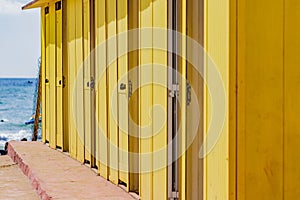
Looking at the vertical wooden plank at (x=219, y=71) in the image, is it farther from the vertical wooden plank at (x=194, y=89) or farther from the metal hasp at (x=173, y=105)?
the metal hasp at (x=173, y=105)

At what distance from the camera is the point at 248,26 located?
2779 mm

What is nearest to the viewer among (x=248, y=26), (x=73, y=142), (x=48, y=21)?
(x=248, y=26)

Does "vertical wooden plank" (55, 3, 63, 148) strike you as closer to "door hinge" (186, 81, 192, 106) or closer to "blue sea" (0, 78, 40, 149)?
"door hinge" (186, 81, 192, 106)

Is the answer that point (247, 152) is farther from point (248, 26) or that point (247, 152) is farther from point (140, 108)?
point (140, 108)

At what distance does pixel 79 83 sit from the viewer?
6629 mm

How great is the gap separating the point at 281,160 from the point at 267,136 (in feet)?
0.51

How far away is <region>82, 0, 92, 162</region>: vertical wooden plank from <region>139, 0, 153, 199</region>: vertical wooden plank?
1822 mm

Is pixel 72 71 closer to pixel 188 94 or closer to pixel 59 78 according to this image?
pixel 59 78

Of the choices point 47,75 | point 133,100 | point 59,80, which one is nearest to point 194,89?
point 133,100

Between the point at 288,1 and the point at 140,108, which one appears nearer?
the point at 288,1

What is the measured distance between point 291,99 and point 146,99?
5.31 ft

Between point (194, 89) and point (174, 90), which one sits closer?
point (194, 89)

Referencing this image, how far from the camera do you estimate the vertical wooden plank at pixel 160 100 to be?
3.94 meters

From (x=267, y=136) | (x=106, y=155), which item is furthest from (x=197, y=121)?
(x=106, y=155)
